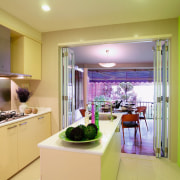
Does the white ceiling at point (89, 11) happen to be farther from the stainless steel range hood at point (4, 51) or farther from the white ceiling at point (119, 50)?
the white ceiling at point (119, 50)

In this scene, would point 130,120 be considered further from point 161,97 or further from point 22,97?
point 22,97

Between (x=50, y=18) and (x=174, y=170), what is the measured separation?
3302 millimetres

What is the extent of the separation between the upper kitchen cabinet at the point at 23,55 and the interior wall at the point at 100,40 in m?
0.31

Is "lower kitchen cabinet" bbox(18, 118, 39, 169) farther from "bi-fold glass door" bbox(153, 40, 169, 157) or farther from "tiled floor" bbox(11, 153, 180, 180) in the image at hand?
A: "bi-fold glass door" bbox(153, 40, 169, 157)

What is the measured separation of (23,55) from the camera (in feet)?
9.37

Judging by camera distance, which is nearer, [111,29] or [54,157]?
[54,157]

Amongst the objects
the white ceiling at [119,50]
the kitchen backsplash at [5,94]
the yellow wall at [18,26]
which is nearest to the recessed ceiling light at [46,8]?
the yellow wall at [18,26]

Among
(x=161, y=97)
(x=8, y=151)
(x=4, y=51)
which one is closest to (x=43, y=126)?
(x=8, y=151)

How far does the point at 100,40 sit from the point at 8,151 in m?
2.43

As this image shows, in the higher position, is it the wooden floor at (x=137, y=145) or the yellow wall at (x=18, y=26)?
the yellow wall at (x=18, y=26)

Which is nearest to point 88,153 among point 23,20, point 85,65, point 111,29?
point 111,29

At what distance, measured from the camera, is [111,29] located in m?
2.95

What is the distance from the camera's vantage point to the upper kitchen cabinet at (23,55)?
2.86 meters

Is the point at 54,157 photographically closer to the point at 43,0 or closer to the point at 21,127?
the point at 21,127
